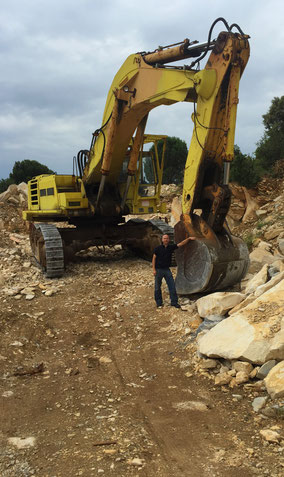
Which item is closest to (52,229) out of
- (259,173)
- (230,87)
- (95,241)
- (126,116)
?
(95,241)

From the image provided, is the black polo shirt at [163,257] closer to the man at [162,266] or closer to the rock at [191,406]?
the man at [162,266]

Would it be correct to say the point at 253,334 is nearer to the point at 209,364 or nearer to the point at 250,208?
the point at 209,364

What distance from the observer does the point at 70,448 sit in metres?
3.47

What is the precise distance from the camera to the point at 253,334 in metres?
4.72

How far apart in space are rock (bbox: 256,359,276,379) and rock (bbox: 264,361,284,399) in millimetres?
120

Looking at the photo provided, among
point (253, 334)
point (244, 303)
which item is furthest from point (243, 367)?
point (244, 303)

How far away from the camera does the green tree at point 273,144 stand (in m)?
16.8

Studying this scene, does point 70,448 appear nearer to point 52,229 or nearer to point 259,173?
point 52,229

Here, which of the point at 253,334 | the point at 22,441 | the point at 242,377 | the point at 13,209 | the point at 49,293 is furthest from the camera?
the point at 13,209

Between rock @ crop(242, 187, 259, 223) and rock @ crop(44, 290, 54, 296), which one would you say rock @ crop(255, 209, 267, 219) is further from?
rock @ crop(44, 290, 54, 296)

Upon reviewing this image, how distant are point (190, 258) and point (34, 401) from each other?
131 inches

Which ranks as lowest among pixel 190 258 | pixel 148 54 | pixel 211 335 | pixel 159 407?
pixel 159 407

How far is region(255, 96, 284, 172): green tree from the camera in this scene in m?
16.8

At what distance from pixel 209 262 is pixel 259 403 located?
2.68 metres
